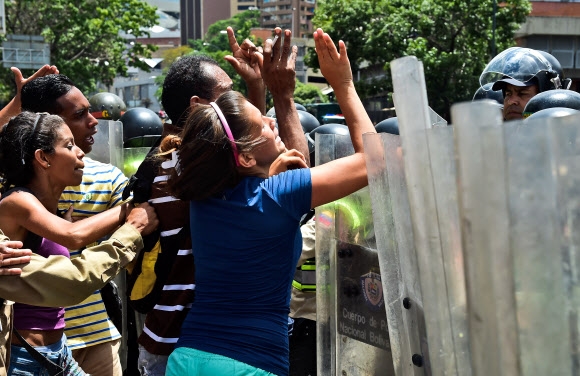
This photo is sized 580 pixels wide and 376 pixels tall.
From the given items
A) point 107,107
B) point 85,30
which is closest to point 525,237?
point 107,107

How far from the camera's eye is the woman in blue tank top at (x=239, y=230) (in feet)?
8.03

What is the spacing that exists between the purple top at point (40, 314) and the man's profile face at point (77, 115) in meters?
0.97

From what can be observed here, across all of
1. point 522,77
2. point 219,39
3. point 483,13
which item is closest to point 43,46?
point 483,13

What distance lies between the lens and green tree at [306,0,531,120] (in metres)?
31.3

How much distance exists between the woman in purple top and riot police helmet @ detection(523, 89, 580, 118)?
2.14 meters

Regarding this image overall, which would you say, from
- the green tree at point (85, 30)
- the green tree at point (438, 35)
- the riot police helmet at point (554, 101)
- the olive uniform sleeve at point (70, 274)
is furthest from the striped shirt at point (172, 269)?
the green tree at point (438, 35)

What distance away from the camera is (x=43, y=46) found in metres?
27.1

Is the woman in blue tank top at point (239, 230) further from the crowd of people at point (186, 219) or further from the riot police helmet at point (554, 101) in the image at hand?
the riot police helmet at point (554, 101)

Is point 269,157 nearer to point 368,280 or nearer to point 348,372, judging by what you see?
point 368,280

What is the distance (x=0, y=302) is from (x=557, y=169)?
79.1 inches

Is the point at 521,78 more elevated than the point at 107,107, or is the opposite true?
the point at 521,78

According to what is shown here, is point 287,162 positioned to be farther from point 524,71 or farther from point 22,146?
point 524,71

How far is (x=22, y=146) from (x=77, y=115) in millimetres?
832

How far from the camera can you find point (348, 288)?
11.9 feet
